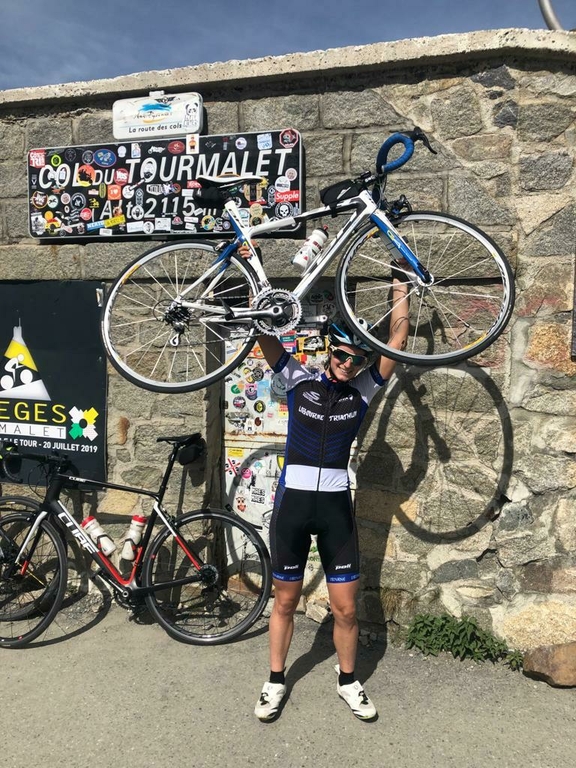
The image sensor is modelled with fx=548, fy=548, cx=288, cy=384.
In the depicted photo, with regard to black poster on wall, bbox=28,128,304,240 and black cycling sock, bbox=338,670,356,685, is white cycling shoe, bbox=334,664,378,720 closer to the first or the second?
black cycling sock, bbox=338,670,356,685

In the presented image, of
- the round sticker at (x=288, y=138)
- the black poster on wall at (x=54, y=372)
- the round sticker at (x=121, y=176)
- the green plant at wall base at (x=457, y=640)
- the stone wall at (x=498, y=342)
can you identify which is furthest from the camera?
the black poster on wall at (x=54, y=372)

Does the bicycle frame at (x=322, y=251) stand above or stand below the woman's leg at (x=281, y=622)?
above

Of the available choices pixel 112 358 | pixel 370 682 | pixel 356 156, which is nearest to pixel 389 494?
pixel 370 682

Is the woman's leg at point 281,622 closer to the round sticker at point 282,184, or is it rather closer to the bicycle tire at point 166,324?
the bicycle tire at point 166,324

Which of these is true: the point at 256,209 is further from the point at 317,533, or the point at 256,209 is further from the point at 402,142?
the point at 317,533

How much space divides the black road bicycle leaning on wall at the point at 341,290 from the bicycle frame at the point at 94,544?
833 mm

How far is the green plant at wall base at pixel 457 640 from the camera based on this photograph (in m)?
3.59

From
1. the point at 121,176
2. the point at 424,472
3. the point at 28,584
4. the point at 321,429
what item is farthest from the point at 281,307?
the point at 28,584

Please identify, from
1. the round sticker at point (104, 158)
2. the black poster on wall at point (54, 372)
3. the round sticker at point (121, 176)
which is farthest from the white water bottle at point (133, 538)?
the round sticker at point (104, 158)

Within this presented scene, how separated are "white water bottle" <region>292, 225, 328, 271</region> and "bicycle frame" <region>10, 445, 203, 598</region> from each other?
162 cm

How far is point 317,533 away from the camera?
10.2 ft

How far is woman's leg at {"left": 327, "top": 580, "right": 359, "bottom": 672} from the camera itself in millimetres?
3045

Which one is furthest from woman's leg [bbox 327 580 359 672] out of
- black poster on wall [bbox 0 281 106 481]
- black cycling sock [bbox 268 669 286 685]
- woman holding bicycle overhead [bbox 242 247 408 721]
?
black poster on wall [bbox 0 281 106 481]

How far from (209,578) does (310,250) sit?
234cm
